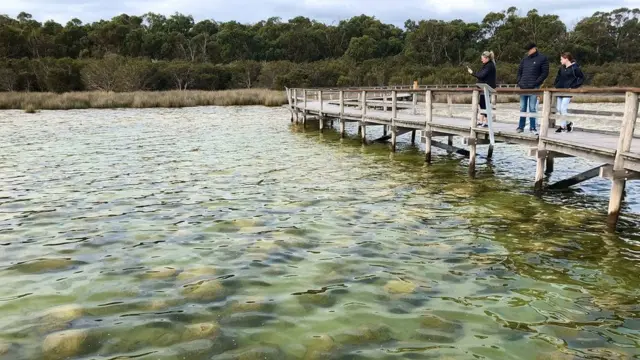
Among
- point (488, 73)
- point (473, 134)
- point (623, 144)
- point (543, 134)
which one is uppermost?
point (488, 73)

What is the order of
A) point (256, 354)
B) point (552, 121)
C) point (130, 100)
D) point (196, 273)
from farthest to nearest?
point (130, 100) < point (552, 121) < point (196, 273) < point (256, 354)

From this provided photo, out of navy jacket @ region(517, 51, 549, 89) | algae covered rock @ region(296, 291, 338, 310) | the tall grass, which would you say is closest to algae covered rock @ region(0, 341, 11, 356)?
algae covered rock @ region(296, 291, 338, 310)

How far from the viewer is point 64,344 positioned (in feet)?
14.3

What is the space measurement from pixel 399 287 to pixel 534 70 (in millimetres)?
7851

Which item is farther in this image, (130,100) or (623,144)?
(130,100)

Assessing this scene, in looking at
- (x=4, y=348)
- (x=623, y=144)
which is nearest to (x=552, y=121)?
(x=623, y=144)

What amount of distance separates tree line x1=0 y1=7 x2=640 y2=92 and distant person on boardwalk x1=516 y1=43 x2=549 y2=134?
50.8 metres

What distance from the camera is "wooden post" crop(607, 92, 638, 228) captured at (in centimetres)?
732

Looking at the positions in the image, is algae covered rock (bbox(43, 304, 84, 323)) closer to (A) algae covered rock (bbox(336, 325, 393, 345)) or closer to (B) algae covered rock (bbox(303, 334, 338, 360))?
(B) algae covered rock (bbox(303, 334, 338, 360))

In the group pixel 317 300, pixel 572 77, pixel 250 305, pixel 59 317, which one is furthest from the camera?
pixel 572 77

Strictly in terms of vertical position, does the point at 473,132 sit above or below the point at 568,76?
below

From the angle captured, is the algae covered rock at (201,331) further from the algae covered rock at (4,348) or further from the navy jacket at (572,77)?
the navy jacket at (572,77)

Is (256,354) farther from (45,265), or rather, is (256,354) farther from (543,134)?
(543,134)

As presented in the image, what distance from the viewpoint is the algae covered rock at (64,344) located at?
4211 mm
